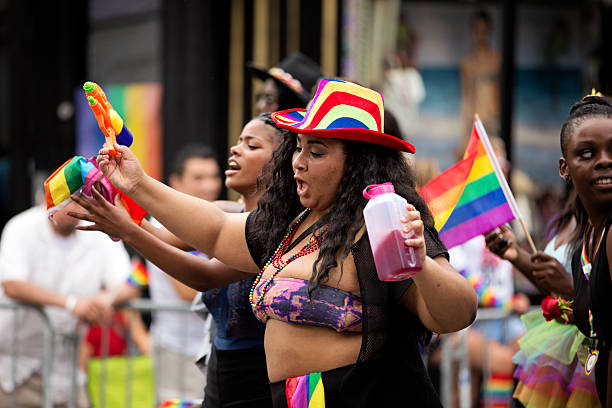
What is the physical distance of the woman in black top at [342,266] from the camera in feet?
9.78

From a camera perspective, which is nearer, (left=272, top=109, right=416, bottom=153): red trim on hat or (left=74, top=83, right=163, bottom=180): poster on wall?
(left=272, top=109, right=416, bottom=153): red trim on hat

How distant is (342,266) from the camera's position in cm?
305

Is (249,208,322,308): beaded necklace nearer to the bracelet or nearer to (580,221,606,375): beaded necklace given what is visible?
(580,221,606,375): beaded necklace

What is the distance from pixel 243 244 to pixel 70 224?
314 centimetres

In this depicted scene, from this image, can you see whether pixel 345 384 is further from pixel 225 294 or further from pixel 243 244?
pixel 225 294

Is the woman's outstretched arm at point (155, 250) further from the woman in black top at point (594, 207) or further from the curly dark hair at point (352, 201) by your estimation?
the woman in black top at point (594, 207)

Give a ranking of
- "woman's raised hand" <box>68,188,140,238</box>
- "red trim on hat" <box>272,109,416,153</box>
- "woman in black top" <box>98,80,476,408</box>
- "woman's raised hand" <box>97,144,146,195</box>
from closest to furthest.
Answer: "woman in black top" <box>98,80,476,408</box> < "red trim on hat" <box>272,109,416,153</box> < "woman's raised hand" <box>97,144,146,195</box> < "woman's raised hand" <box>68,188,140,238</box>

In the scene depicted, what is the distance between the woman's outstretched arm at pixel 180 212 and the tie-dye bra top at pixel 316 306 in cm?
41

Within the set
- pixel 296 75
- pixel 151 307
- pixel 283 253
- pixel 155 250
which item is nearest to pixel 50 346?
pixel 151 307

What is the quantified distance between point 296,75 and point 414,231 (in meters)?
2.70

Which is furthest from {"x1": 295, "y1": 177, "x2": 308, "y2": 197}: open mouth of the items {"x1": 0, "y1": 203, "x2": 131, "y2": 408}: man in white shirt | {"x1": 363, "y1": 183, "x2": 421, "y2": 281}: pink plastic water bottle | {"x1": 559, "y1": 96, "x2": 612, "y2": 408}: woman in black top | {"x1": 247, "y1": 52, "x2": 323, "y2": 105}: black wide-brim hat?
{"x1": 0, "y1": 203, "x2": 131, "y2": 408}: man in white shirt

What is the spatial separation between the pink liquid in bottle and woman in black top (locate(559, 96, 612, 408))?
0.83 m

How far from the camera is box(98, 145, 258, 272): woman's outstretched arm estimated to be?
3246 millimetres

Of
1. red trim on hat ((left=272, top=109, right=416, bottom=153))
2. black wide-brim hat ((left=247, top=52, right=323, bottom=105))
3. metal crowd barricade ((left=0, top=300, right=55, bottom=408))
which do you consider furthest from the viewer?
metal crowd barricade ((left=0, top=300, right=55, bottom=408))
